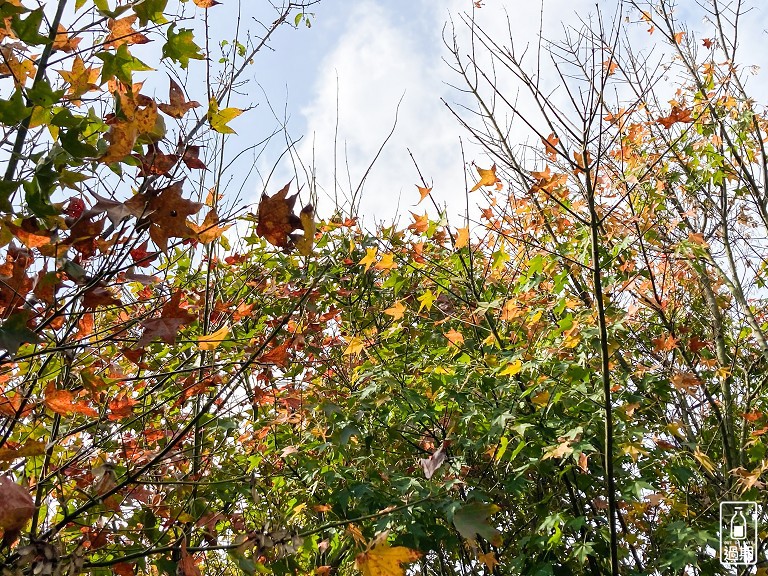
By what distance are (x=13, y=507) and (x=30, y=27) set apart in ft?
3.32

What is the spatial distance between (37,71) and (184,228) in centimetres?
63

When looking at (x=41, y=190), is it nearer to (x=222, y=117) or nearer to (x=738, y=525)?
(x=222, y=117)

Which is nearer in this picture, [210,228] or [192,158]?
[210,228]

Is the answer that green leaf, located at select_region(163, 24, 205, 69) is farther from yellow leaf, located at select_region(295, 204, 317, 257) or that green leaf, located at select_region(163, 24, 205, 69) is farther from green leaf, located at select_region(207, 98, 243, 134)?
yellow leaf, located at select_region(295, 204, 317, 257)

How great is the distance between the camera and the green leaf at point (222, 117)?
5.57 ft

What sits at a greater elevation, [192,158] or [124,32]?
[124,32]

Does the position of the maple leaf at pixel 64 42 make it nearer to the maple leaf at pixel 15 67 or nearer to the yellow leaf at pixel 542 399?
the maple leaf at pixel 15 67

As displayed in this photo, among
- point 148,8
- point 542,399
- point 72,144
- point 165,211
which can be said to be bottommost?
point 542,399

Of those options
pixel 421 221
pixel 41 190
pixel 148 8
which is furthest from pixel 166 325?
pixel 421 221

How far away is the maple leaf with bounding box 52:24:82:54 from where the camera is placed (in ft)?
5.54

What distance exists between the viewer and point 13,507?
111 centimetres

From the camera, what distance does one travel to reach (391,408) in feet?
10.2

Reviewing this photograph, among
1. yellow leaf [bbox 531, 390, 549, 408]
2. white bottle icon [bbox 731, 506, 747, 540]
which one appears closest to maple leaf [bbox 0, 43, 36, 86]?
yellow leaf [bbox 531, 390, 549, 408]

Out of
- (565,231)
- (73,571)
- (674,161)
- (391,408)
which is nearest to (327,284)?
(391,408)
